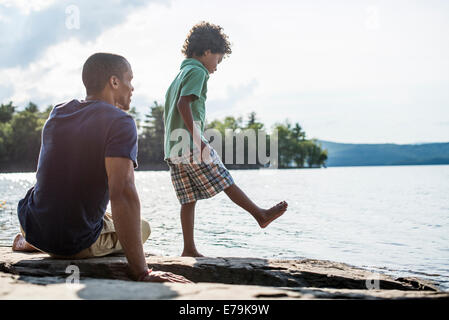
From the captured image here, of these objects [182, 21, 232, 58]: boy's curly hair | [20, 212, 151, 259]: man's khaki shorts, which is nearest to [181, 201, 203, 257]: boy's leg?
[20, 212, 151, 259]: man's khaki shorts

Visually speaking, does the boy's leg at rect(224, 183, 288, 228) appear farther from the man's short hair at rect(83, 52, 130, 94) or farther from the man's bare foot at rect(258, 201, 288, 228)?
the man's short hair at rect(83, 52, 130, 94)

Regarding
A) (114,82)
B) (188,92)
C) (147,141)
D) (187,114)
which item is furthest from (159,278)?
(147,141)

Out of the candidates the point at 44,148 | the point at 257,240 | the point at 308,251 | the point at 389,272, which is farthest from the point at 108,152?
the point at 257,240

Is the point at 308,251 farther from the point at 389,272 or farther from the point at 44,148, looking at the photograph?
the point at 44,148

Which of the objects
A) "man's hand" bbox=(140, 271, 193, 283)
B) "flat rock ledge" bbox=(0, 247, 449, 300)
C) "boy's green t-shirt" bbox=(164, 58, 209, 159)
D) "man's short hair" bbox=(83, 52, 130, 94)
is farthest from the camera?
"boy's green t-shirt" bbox=(164, 58, 209, 159)

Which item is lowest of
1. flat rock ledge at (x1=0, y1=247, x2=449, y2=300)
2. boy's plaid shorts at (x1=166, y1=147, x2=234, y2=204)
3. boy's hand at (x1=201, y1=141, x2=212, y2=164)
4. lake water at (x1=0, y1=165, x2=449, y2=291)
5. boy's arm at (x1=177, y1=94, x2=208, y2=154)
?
lake water at (x1=0, y1=165, x2=449, y2=291)

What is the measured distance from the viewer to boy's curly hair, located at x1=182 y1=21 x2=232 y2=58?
12.9 ft

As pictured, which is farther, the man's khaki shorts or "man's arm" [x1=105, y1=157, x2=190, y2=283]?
the man's khaki shorts

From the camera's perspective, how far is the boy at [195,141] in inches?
140

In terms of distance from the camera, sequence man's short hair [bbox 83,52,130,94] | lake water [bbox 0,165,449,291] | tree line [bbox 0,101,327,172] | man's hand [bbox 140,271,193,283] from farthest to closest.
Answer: tree line [bbox 0,101,327,172] < lake water [bbox 0,165,449,291] < man's short hair [bbox 83,52,130,94] < man's hand [bbox 140,271,193,283]

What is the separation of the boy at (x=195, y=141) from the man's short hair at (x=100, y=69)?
1.23 metres

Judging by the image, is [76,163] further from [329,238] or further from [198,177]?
[329,238]

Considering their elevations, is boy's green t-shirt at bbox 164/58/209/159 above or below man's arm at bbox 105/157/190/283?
above

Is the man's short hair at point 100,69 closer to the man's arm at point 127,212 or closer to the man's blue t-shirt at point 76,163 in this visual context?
the man's blue t-shirt at point 76,163
